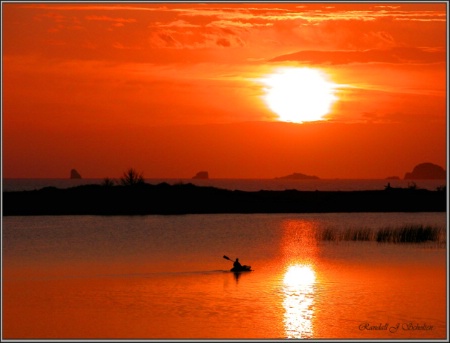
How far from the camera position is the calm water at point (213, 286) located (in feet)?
70.5

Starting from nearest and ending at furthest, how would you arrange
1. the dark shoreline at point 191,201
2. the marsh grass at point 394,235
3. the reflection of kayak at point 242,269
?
the reflection of kayak at point 242,269 < the marsh grass at point 394,235 < the dark shoreline at point 191,201

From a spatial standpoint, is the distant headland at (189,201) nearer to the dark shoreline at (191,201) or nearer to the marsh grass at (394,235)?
the dark shoreline at (191,201)

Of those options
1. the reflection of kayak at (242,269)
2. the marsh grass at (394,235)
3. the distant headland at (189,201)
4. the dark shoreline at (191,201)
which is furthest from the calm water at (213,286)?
the dark shoreline at (191,201)

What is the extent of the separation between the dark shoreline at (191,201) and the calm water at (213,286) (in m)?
18.1

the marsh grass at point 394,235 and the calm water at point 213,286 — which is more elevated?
the marsh grass at point 394,235

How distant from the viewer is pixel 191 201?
72750 millimetres

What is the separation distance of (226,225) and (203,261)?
20.3m

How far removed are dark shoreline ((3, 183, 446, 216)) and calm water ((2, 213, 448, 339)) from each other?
1809 cm

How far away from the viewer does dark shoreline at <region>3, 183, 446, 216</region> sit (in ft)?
220

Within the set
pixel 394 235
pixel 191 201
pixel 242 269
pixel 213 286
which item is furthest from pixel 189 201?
pixel 213 286

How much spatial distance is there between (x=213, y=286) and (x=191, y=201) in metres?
44.6

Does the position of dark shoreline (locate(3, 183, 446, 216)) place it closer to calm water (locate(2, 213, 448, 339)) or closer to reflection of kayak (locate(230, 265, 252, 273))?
calm water (locate(2, 213, 448, 339))

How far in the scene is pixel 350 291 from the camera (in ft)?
88.8

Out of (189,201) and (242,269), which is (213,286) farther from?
(189,201)
